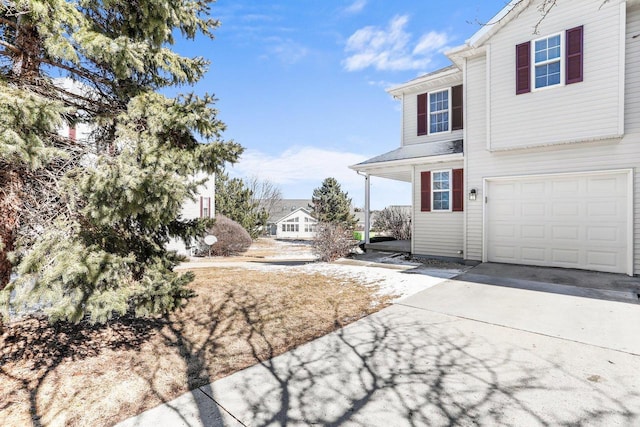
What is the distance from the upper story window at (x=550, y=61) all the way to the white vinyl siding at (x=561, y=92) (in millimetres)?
98

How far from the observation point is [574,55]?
761 centimetres

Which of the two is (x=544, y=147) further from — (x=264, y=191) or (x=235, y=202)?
(x=264, y=191)

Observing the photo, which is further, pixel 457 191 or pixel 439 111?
pixel 439 111

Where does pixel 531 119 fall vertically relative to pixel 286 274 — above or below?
above

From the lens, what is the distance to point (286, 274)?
8.25 meters

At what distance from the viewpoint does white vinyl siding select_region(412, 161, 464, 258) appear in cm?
1000

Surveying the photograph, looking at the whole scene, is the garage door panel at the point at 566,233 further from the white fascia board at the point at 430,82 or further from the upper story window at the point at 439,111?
the white fascia board at the point at 430,82

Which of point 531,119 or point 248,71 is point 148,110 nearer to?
point 531,119

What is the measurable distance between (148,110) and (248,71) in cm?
956

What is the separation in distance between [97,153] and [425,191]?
9.13 metres

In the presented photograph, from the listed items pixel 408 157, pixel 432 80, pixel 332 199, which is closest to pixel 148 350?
pixel 408 157

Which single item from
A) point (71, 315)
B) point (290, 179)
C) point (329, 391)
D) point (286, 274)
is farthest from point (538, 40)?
point (290, 179)

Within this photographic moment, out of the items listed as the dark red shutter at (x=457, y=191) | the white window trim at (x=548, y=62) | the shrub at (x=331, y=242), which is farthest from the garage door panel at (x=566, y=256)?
the shrub at (x=331, y=242)

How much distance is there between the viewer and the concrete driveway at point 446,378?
8.53 feet
